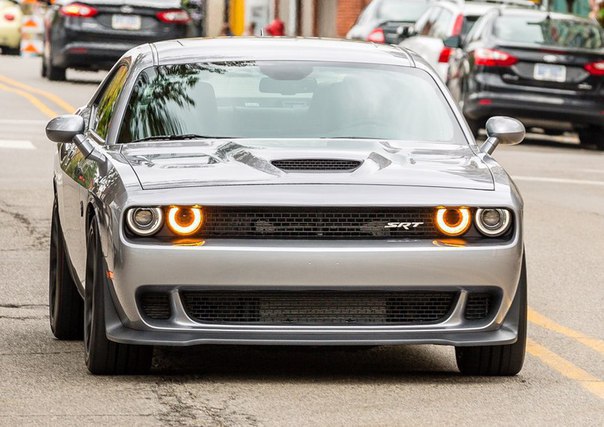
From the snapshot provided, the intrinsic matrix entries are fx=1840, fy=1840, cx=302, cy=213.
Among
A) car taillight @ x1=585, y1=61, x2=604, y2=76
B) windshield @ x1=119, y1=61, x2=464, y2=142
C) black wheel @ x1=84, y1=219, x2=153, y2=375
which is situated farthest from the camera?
car taillight @ x1=585, y1=61, x2=604, y2=76

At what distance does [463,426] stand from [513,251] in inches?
36.9

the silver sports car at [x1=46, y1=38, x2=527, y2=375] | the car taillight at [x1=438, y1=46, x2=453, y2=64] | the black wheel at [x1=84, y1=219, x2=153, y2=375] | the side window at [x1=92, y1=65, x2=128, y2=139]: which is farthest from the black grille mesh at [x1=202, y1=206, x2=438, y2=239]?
the car taillight at [x1=438, y1=46, x2=453, y2=64]

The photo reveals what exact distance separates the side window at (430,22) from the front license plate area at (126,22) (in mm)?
4536

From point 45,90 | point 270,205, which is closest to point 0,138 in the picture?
point 45,90

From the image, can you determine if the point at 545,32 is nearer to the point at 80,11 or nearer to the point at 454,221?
the point at 80,11

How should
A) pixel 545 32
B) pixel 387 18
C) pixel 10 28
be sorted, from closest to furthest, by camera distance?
1. pixel 545 32
2. pixel 387 18
3. pixel 10 28

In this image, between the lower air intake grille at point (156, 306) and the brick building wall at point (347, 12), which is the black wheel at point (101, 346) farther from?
the brick building wall at point (347, 12)

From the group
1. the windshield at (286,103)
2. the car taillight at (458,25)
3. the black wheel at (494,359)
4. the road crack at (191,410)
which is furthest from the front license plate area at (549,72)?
the road crack at (191,410)

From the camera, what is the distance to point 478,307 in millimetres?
7305

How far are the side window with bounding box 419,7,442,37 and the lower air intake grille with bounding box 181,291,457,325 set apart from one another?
18.7m

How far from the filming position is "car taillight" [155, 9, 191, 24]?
28.2m

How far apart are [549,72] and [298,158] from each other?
15384mm

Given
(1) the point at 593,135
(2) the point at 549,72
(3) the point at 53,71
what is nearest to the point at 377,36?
(1) the point at 593,135

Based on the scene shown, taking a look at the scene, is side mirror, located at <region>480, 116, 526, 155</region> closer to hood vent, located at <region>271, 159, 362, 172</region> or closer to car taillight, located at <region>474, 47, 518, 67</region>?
hood vent, located at <region>271, 159, 362, 172</region>
